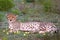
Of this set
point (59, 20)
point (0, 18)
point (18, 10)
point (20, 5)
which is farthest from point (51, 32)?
point (20, 5)

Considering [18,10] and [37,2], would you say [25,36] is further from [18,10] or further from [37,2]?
[37,2]

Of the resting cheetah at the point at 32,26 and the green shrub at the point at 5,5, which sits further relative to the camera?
the green shrub at the point at 5,5

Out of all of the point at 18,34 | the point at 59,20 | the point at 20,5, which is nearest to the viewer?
the point at 18,34

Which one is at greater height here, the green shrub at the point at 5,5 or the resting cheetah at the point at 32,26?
the resting cheetah at the point at 32,26

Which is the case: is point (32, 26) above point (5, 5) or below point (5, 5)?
above

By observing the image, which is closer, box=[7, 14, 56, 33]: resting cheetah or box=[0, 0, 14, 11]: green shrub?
box=[7, 14, 56, 33]: resting cheetah

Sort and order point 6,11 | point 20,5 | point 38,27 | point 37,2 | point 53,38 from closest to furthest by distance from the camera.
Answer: point 53,38, point 38,27, point 6,11, point 20,5, point 37,2

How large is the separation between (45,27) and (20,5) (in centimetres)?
282

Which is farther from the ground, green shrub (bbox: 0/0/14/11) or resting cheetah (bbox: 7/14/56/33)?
resting cheetah (bbox: 7/14/56/33)

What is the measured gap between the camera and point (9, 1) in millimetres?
6879

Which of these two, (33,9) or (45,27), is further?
(33,9)

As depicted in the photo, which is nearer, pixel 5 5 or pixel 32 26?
pixel 32 26

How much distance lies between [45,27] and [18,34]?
0.60 meters

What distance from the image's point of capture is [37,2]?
26.1 feet
